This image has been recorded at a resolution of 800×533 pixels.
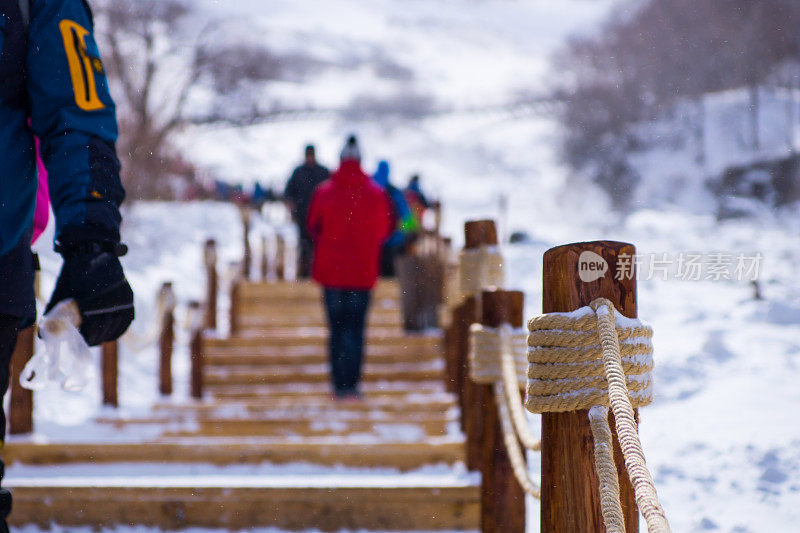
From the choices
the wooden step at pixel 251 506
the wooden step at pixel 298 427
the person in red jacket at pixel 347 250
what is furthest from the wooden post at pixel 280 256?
the wooden step at pixel 251 506

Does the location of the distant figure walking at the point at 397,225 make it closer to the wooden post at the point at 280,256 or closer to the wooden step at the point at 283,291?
the wooden step at the point at 283,291

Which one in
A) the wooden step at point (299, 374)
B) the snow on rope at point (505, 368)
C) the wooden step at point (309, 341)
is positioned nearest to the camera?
the snow on rope at point (505, 368)

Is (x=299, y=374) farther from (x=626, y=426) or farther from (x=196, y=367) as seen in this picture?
(x=626, y=426)

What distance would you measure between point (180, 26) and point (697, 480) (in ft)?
59.0

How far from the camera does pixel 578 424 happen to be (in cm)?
131

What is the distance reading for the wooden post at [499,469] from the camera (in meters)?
2.50

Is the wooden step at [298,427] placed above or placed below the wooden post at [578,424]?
below

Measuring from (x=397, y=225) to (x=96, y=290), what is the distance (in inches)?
278

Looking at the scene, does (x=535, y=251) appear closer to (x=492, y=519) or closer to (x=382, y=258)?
(x=382, y=258)

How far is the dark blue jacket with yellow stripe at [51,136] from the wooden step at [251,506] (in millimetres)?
1469

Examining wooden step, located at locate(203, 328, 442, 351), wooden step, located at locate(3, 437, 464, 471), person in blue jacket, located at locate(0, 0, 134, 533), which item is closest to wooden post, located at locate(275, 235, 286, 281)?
wooden step, located at locate(203, 328, 442, 351)

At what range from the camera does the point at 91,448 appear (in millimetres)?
3285

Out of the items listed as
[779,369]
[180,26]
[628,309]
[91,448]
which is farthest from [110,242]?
[180,26]

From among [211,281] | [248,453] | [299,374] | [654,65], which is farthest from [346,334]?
[654,65]
